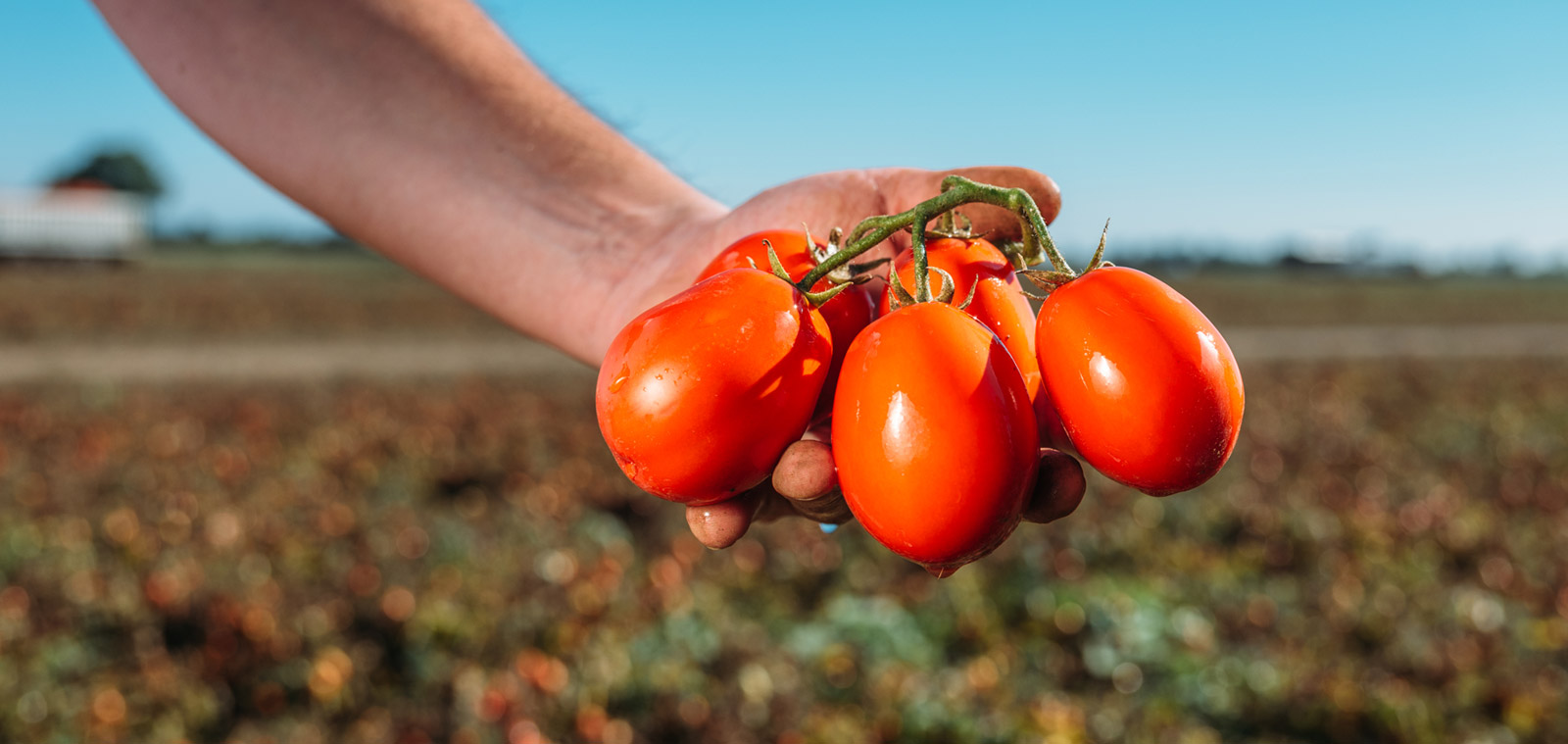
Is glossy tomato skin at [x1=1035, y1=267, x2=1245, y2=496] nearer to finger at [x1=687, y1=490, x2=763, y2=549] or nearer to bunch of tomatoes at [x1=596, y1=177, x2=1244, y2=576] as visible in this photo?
bunch of tomatoes at [x1=596, y1=177, x2=1244, y2=576]

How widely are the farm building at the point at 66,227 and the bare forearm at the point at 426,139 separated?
29.9m

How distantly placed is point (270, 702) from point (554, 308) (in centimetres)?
232

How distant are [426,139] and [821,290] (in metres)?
1.01

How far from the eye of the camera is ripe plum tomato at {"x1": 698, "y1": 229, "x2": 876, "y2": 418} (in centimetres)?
150

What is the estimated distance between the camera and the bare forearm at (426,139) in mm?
2055

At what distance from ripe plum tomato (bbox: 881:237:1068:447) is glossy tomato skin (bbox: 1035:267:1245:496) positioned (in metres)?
0.13

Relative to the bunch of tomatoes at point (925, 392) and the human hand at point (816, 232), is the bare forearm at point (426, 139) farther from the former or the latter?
the bunch of tomatoes at point (925, 392)

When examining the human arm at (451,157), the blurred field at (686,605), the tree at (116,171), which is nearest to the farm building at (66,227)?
the blurred field at (686,605)

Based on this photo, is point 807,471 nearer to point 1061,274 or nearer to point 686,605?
point 1061,274

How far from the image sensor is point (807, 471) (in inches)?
Answer: 53.6

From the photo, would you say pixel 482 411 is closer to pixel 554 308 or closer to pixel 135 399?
pixel 135 399

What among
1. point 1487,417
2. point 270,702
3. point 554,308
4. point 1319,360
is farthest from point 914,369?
point 1319,360

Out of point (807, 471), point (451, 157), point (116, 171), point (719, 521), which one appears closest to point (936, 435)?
point (807, 471)

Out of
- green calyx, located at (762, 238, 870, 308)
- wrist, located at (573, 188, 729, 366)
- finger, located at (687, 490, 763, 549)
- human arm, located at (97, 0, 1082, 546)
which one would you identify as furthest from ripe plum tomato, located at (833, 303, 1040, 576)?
wrist, located at (573, 188, 729, 366)
